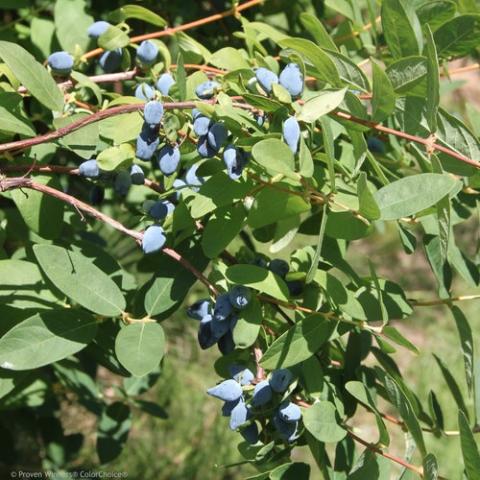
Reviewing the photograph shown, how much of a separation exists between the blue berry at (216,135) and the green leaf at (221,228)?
12 centimetres

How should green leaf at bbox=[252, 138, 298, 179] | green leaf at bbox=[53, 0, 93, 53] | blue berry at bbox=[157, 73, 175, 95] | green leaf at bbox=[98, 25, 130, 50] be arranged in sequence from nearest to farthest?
green leaf at bbox=[252, 138, 298, 179] → blue berry at bbox=[157, 73, 175, 95] → green leaf at bbox=[98, 25, 130, 50] → green leaf at bbox=[53, 0, 93, 53]

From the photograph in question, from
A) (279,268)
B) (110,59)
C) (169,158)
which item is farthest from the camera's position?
(110,59)

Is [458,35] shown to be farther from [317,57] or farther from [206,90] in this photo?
Answer: [206,90]

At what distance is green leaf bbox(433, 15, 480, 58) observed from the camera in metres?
1.01

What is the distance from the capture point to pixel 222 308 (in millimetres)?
907

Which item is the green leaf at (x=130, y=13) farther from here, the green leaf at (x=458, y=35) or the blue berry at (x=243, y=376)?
the blue berry at (x=243, y=376)

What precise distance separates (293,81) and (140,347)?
35 cm

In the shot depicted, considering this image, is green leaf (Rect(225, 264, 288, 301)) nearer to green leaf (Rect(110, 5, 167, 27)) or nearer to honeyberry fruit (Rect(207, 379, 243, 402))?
honeyberry fruit (Rect(207, 379, 243, 402))

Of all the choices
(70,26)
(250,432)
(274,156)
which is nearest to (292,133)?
(274,156)

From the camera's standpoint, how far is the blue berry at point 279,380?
2.95ft

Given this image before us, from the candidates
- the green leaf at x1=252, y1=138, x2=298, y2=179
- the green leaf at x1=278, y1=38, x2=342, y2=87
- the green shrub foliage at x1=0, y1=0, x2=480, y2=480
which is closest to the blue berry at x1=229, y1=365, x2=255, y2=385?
the green shrub foliage at x1=0, y1=0, x2=480, y2=480

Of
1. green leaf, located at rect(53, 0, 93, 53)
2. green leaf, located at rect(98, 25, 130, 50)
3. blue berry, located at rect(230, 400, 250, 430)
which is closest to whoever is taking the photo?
blue berry, located at rect(230, 400, 250, 430)

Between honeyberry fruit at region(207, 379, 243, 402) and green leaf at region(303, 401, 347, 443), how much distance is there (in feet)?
0.31

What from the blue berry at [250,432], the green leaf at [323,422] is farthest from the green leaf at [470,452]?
the blue berry at [250,432]
